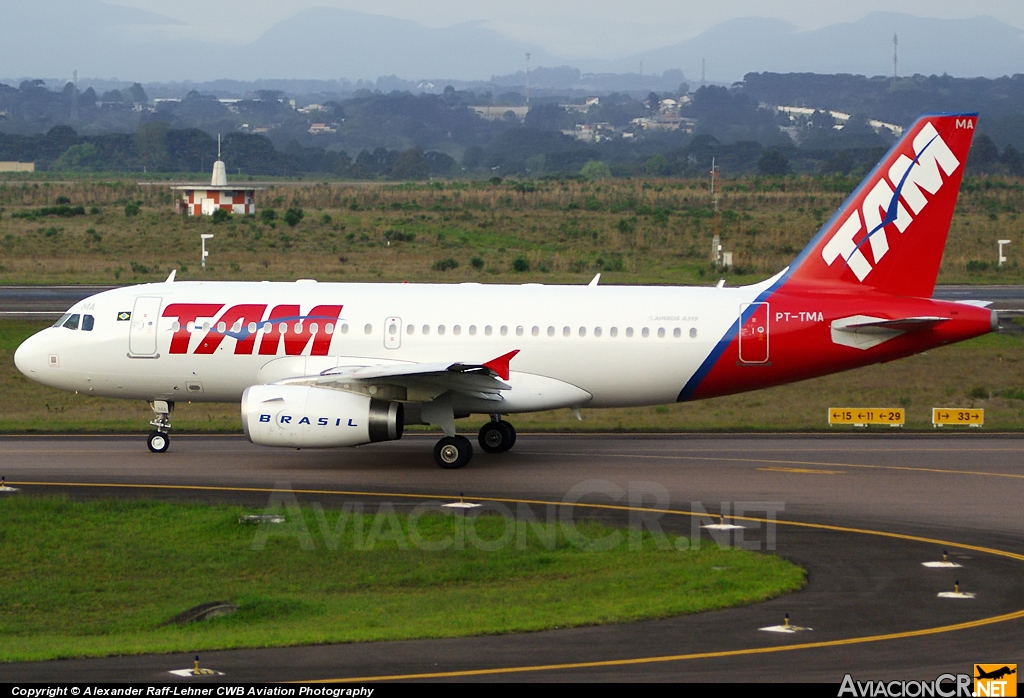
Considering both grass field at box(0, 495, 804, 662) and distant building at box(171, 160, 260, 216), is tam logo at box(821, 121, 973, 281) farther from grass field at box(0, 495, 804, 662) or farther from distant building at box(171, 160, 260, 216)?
distant building at box(171, 160, 260, 216)

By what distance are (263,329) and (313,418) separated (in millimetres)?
3702

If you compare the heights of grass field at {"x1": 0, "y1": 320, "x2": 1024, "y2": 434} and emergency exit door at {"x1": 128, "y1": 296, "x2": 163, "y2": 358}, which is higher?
emergency exit door at {"x1": 128, "y1": 296, "x2": 163, "y2": 358}

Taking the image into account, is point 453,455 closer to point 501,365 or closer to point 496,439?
point 496,439

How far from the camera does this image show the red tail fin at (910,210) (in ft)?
111

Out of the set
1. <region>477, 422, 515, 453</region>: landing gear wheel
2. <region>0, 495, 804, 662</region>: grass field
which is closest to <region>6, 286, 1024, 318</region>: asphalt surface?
<region>477, 422, 515, 453</region>: landing gear wheel

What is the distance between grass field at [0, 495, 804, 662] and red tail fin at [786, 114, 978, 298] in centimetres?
1198

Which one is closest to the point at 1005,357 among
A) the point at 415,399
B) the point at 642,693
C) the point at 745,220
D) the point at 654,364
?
the point at 654,364

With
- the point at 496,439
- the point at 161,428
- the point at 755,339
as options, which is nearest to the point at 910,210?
the point at 755,339

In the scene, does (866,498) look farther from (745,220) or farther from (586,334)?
(745,220)

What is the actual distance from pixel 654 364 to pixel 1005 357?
23.4 meters

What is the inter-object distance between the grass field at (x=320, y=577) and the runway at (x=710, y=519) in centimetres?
92

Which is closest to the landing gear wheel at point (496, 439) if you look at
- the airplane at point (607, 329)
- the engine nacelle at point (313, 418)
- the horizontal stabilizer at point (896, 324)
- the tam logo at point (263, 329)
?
the airplane at point (607, 329)

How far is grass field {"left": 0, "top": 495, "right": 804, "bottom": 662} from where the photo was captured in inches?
782

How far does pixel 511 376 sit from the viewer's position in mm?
34375
